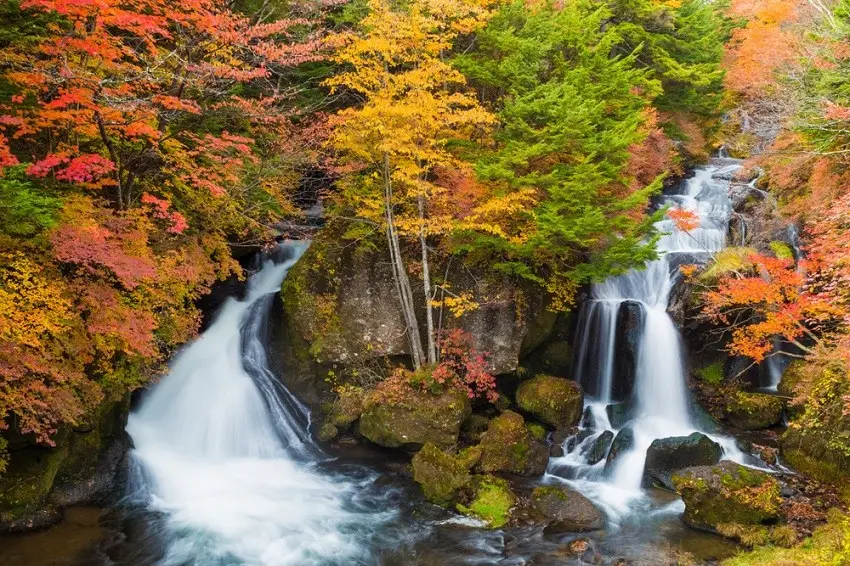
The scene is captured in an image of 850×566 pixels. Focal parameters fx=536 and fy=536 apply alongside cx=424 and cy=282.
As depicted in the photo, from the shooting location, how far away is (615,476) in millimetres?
11609

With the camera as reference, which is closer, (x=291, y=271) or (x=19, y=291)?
(x=19, y=291)

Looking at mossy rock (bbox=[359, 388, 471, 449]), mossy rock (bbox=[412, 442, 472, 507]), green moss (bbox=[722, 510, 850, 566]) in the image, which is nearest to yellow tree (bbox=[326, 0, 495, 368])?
mossy rock (bbox=[359, 388, 471, 449])

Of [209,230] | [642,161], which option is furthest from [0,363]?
[642,161]

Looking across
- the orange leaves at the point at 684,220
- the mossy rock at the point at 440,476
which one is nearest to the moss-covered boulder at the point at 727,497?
the mossy rock at the point at 440,476

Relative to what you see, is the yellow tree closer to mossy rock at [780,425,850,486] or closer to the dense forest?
the dense forest

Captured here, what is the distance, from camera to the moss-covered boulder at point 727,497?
920cm

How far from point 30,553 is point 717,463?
12.2m

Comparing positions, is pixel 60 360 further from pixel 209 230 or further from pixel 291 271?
pixel 291 271

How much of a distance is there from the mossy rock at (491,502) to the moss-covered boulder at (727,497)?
10.2 ft

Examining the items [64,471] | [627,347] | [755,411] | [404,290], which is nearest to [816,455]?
Answer: [755,411]

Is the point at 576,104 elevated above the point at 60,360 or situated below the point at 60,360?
above

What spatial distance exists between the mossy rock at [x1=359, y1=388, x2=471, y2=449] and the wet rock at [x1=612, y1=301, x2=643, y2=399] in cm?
459

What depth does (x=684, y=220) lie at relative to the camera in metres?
16.1

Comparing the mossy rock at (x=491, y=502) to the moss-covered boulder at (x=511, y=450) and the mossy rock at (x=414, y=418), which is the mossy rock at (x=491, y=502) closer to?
the moss-covered boulder at (x=511, y=450)
